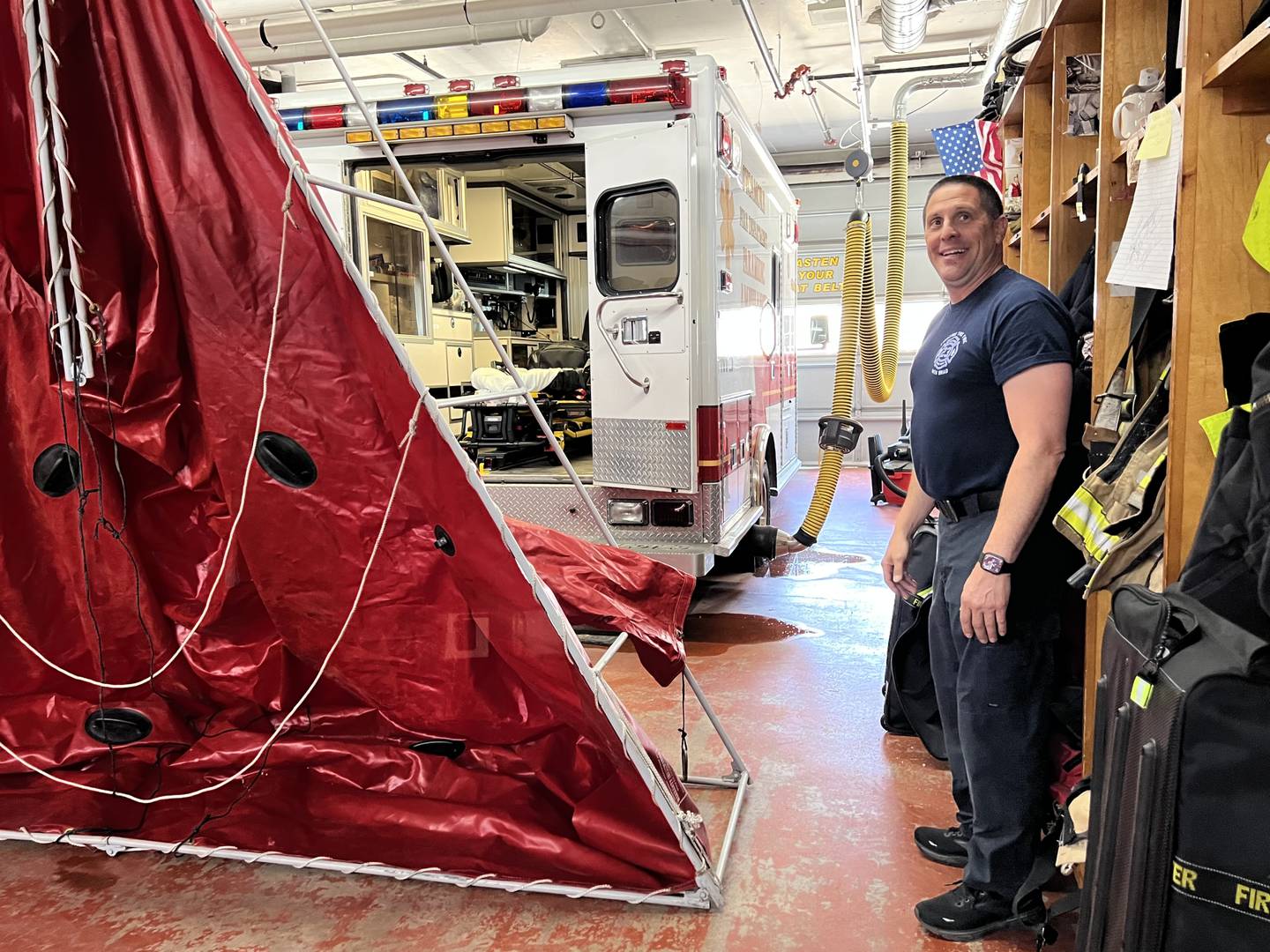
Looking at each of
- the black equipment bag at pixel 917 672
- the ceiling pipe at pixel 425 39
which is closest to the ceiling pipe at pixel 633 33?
the ceiling pipe at pixel 425 39

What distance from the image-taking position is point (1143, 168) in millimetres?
1901

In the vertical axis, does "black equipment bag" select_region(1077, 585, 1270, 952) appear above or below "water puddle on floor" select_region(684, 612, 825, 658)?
above

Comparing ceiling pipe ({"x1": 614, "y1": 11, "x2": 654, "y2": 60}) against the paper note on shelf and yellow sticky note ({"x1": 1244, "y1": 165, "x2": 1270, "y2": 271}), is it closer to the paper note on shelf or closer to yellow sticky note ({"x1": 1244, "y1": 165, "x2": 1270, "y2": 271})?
the paper note on shelf

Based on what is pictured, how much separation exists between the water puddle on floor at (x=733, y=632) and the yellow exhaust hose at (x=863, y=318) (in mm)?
680

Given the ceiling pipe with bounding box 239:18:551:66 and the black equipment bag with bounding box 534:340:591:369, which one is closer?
the ceiling pipe with bounding box 239:18:551:66

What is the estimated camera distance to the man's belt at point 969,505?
230cm

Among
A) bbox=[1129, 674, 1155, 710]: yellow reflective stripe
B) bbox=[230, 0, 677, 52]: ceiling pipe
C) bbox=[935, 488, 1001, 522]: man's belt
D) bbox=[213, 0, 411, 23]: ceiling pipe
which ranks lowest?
bbox=[1129, 674, 1155, 710]: yellow reflective stripe

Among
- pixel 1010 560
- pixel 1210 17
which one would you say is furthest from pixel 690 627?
pixel 1210 17

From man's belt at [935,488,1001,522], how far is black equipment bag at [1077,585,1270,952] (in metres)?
0.81

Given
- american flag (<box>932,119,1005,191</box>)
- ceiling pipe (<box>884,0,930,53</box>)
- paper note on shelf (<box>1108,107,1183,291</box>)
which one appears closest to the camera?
paper note on shelf (<box>1108,107,1183,291</box>)

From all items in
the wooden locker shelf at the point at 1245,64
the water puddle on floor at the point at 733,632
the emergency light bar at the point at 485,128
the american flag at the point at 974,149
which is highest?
the emergency light bar at the point at 485,128

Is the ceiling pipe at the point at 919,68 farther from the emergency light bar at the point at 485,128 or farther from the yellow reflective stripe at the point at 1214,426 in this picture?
the yellow reflective stripe at the point at 1214,426

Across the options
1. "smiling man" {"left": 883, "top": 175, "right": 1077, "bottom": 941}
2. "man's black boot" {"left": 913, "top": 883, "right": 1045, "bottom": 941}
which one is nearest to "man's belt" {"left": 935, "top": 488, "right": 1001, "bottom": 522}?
"smiling man" {"left": 883, "top": 175, "right": 1077, "bottom": 941}

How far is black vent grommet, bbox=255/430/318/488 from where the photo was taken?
2.17 m
